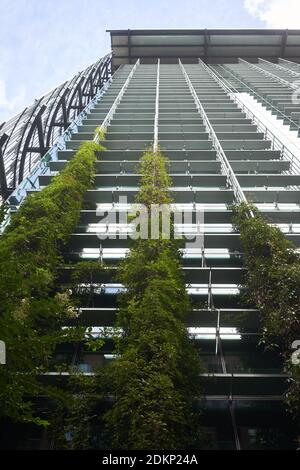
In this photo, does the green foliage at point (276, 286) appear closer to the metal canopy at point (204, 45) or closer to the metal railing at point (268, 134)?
the metal railing at point (268, 134)

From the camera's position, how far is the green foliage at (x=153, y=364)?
5332mm

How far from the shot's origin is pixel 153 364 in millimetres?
6008

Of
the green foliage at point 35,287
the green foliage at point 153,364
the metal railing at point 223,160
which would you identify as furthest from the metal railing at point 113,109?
the green foliage at point 153,364

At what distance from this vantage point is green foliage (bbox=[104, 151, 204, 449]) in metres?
5.33

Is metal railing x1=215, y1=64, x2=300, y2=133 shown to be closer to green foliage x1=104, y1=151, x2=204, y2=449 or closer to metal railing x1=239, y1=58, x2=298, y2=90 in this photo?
metal railing x1=239, y1=58, x2=298, y2=90

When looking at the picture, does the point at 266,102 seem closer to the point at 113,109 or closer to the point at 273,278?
the point at 113,109

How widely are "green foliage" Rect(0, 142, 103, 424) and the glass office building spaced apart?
2.79ft

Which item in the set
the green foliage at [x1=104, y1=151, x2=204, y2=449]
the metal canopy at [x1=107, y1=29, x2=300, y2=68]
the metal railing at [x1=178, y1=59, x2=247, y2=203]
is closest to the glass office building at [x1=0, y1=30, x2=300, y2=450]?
the metal railing at [x1=178, y1=59, x2=247, y2=203]

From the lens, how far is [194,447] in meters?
6.46

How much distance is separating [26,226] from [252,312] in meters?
4.54

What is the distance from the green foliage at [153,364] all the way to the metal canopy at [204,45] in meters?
40.3

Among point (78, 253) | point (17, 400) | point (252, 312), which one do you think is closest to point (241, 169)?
point (78, 253)

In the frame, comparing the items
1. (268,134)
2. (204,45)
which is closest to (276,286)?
(268,134)

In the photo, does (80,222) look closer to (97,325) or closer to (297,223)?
(97,325)
